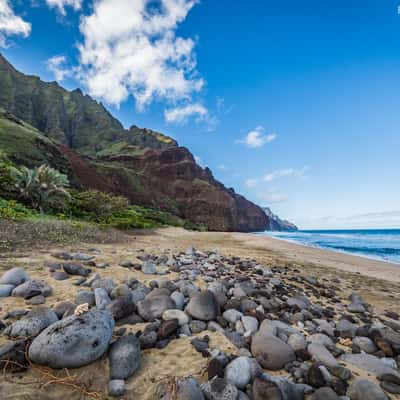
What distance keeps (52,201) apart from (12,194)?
8.04 ft

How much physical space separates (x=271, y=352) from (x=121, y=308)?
1.93m

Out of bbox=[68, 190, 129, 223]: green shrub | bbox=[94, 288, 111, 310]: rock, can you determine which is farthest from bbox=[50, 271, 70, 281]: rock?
bbox=[68, 190, 129, 223]: green shrub

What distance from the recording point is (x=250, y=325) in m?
2.69

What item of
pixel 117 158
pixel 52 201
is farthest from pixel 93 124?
pixel 52 201

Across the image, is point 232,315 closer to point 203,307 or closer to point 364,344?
point 203,307

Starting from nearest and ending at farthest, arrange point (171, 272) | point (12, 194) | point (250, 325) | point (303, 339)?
point (303, 339), point (250, 325), point (171, 272), point (12, 194)


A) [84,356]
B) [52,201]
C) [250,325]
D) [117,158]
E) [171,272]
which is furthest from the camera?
[117,158]

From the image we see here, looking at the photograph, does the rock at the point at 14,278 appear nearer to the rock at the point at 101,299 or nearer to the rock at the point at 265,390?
the rock at the point at 101,299

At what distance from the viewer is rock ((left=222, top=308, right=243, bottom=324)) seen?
2.89 metres

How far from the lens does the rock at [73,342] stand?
1709mm

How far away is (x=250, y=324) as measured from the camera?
270 cm

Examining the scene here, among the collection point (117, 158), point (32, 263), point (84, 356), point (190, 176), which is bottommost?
point (84, 356)

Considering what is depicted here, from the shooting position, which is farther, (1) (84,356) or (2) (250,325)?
(2) (250,325)

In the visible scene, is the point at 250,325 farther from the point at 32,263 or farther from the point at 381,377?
the point at 32,263
